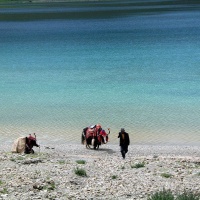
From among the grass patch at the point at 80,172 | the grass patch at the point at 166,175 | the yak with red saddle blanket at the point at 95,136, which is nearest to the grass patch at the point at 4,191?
the grass patch at the point at 80,172

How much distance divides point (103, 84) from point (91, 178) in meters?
28.0

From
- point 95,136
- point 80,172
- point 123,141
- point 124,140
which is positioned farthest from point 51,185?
point 95,136

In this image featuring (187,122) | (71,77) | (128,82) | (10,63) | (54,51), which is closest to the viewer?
(187,122)

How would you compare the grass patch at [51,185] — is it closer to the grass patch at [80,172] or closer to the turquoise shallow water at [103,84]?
the grass patch at [80,172]

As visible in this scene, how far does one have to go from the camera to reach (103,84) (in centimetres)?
4378

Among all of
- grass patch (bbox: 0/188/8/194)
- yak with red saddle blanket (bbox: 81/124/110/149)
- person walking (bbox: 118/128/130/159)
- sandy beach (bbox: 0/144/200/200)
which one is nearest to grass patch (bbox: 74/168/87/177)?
sandy beach (bbox: 0/144/200/200)

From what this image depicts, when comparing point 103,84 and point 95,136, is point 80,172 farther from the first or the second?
point 103,84

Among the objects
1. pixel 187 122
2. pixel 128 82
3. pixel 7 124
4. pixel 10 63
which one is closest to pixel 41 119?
pixel 7 124

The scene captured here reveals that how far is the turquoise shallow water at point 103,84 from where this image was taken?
29.8m

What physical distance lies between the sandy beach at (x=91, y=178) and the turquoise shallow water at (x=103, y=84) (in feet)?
27.8

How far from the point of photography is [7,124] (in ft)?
102

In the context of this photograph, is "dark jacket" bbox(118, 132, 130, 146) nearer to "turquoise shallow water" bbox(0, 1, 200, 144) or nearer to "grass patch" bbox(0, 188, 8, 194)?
"turquoise shallow water" bbox(0, 1, 200, 144)

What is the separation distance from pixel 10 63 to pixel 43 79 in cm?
1246

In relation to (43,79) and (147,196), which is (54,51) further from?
(147,196)
